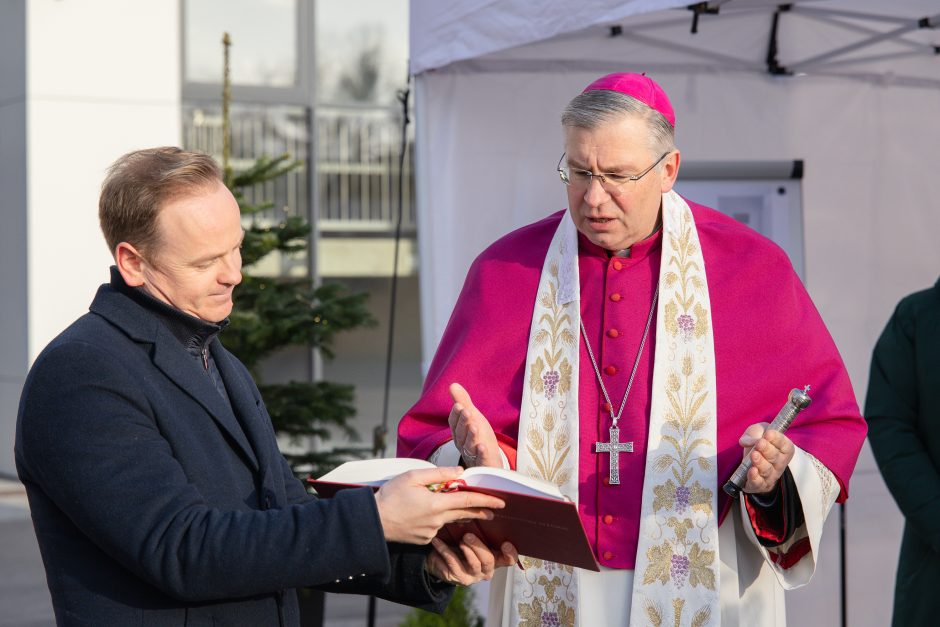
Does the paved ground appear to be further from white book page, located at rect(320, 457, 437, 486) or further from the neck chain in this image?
white book page, located at rect(320, 457, 437, 486)

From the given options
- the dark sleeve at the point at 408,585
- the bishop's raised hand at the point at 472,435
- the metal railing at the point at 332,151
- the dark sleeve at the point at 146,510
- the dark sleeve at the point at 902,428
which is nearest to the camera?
the dark sleeve at the point at 146,510

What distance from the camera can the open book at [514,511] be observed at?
2010mm

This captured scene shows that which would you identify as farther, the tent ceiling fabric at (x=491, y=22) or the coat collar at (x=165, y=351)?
the tent ceiling fabric at (x=491, y=22)

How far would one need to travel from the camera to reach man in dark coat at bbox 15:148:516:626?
185 centimetres

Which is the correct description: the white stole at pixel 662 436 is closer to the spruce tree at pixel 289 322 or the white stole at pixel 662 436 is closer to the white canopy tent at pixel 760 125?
the white canopy tent at pixel 760 125

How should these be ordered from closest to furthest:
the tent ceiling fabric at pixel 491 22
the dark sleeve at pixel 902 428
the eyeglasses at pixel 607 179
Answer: the eyeglasses at pixel 607 179 → the dark sleeve at pixel 902 428 → the tent ceiling fabric at pixel 491 22

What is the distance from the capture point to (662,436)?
8.83ft

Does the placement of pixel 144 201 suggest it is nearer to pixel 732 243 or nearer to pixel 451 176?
pixel 732 243

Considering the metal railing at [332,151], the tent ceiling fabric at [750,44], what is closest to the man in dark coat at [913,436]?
the tent ceiling fabric at [750,44]

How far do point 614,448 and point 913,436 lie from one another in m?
1.46

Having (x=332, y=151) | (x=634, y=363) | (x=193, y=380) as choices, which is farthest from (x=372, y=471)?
(x=332, y=151)

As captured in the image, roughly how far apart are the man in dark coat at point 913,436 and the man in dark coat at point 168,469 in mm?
2014

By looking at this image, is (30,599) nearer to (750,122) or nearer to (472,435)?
(750,122)

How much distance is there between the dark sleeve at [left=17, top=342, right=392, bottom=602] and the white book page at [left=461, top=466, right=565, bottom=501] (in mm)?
219
